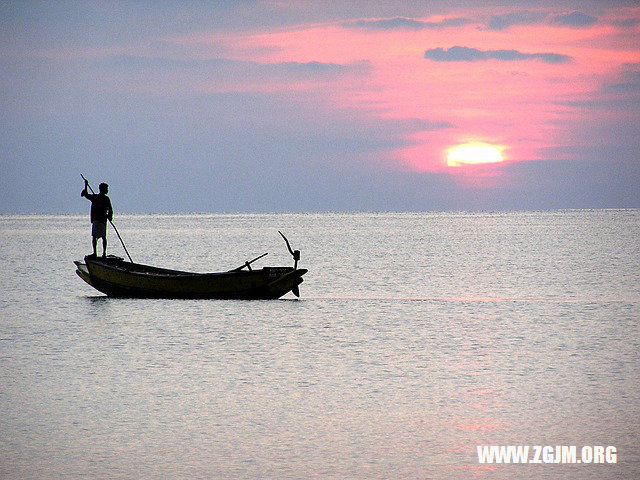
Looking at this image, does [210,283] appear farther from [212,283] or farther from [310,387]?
[310,387]

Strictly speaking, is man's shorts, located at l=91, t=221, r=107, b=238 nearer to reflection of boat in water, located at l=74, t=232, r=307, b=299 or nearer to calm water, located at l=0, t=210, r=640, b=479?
reflection of boat in water, located at l=74, t=232, r=307, b=299

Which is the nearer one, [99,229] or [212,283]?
[212,283]

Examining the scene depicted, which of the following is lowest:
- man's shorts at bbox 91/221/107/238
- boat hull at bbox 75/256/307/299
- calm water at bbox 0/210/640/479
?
calm water at bbox 0/210/640/479

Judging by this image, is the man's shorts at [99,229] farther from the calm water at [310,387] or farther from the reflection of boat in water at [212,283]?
the calm water at [310,387]

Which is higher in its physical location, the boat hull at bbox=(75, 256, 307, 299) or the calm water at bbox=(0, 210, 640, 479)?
the boat hull at bbox=(75, 256, 307, 299)

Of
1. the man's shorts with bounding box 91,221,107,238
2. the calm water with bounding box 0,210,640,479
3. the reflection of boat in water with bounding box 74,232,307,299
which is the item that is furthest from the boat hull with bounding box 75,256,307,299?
the man's shorts with bounding box 91,221,107,238

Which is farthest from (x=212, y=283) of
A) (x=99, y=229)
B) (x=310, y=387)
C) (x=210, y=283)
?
(x=310, y=387)

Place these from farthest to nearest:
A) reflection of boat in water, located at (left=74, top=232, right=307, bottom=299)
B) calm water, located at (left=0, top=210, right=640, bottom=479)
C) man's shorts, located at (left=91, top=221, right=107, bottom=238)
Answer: man's shorts, located at (left=91, top=221, right=107, bottom=238)
reflection of boat in water, located at (left=74, top=232, right=307, bottom=299)
calm water, located at (left=0, top=210, right=640, bottom=479)

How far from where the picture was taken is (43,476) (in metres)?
→ 9.43

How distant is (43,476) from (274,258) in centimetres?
5646

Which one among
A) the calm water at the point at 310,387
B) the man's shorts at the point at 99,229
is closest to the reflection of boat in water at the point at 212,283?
the calm water at the point at 310,387

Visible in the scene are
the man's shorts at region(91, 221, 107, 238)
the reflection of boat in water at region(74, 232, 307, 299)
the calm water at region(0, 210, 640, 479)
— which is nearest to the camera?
the calm water at region(0, 210, 640, 479)

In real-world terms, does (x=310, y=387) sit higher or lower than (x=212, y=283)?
lower

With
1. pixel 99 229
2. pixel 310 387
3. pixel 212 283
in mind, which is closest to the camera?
pixel 310 387
